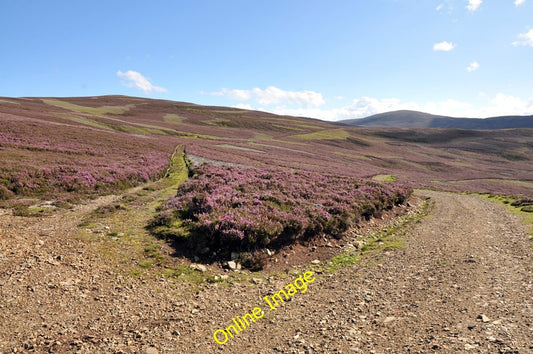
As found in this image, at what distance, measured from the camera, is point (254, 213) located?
1409cm

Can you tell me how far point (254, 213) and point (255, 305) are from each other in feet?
19.3

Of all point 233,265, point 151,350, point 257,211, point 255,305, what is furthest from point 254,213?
point 151,350

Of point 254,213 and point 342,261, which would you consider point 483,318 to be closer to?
point 342,261

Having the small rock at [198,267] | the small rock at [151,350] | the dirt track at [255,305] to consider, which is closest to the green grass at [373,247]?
the dirt track at [255,305]

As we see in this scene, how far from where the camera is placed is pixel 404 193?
26.8m

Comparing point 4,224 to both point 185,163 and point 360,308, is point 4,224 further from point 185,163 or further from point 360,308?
point 185,163

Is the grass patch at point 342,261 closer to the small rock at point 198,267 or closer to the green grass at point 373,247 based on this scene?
the green grass at point 373,247

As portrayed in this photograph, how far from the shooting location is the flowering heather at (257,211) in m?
12.2

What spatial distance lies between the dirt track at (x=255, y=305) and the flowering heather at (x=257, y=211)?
107 inches

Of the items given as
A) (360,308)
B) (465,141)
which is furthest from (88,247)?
(465,141)

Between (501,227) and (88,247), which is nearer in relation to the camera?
(88,247)

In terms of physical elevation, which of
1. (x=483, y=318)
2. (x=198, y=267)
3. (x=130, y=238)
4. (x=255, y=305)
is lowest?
(x=255, y=305)

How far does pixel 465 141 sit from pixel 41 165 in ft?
633

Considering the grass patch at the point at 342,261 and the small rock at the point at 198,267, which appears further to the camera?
the grass patch at the point at 342,261
